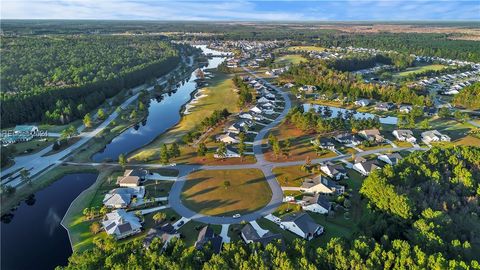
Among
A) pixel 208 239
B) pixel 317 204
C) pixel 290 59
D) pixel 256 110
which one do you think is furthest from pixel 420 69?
pixel 208 239

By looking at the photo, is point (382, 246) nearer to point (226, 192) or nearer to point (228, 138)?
point (226, 192)

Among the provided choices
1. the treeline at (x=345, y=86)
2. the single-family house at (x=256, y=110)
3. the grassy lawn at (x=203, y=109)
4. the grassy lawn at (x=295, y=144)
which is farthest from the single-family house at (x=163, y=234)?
the treeline at (x=345, y=86)

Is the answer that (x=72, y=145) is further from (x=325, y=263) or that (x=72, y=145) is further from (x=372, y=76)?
(x=372, y=76)

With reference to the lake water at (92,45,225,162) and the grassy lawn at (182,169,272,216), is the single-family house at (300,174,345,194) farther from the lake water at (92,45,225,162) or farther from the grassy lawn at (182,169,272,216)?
the lake water at (92,45,225,162)

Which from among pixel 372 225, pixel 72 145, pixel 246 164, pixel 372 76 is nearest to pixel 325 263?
pixel 372 225

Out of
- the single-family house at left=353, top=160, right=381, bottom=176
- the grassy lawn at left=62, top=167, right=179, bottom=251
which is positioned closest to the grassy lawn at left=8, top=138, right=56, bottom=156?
the grassy lawn at left=62, top=167, right=179, bottom=251

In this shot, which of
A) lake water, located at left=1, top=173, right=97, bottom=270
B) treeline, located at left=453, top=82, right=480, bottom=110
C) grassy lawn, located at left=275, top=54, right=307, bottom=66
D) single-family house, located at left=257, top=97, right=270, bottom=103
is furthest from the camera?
grassy lawn, located at left=275, top=54, right=307, bottom=66
